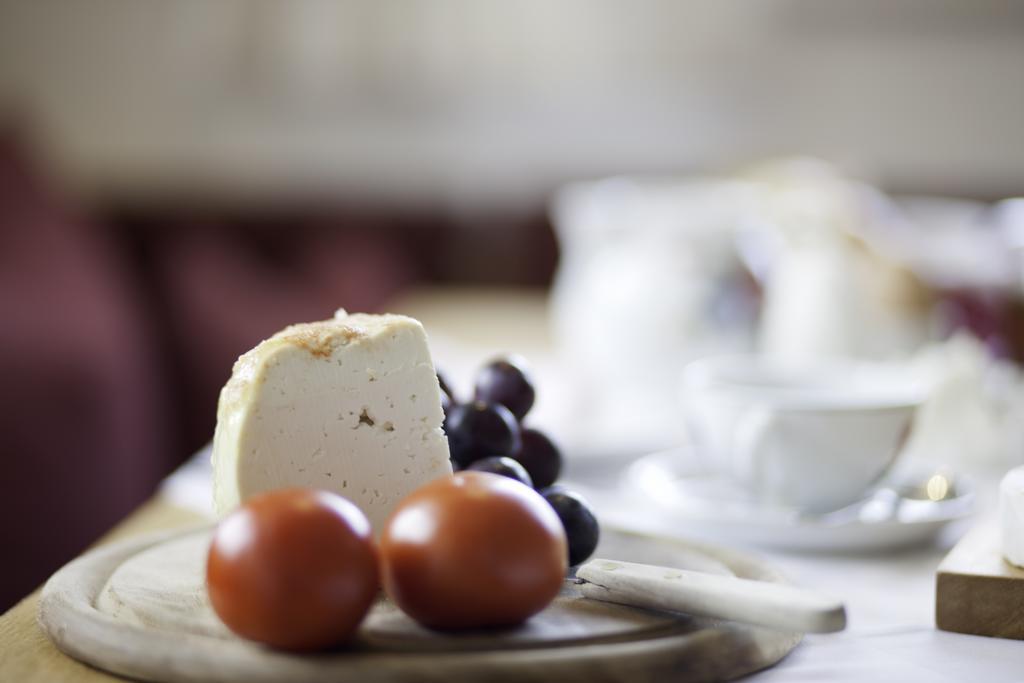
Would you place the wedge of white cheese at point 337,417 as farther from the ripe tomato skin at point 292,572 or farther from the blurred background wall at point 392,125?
the blurred background wall at point 392,125

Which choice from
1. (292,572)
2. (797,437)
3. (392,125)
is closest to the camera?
(292,572)

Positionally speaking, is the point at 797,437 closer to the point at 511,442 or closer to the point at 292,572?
the point at 511,442

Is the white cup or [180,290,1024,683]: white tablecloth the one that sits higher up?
the white cup

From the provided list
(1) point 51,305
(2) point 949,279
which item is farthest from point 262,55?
(2) point 949,279

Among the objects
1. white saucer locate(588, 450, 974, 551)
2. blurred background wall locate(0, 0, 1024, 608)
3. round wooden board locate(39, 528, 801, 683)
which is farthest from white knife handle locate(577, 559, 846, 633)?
blurred background wall locate(0, 0, 1024, 608)

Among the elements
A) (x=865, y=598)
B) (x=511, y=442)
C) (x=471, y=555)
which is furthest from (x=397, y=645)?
(x=865, y=598)

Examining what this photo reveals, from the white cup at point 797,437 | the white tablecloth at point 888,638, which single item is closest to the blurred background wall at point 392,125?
the white cup at point 797,437

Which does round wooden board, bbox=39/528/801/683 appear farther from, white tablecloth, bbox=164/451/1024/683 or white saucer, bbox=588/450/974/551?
white saucer, bbox=588/450/974/551
